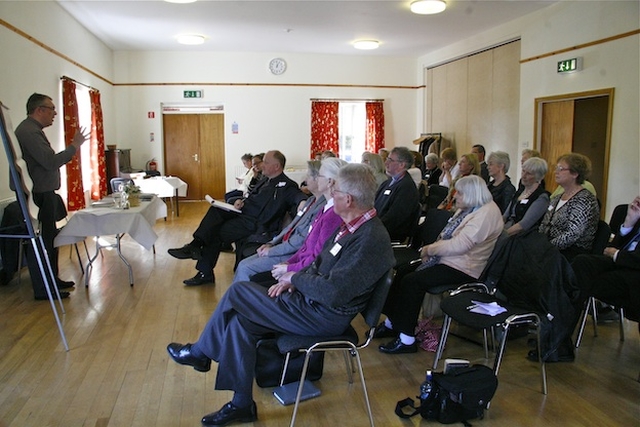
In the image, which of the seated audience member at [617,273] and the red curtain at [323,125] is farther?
the red curtain at [323,125]

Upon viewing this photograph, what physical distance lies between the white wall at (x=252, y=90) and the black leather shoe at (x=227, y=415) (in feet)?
30.6

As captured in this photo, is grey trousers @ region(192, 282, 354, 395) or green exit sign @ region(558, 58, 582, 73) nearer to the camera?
grey trousers @ region(192, 282, 354, 395)

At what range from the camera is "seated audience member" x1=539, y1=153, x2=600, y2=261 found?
345 cm

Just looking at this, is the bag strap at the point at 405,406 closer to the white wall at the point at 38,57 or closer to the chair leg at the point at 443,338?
the chair leg at the point at 443,338

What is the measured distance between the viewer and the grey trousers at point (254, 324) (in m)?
2.31

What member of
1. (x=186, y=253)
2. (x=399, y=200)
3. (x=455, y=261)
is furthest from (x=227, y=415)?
(x=186, y=253)

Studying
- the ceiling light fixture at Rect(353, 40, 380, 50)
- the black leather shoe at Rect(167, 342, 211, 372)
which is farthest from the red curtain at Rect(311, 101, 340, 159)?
the black leather shoe at Rect(167, 342, 211, 372)

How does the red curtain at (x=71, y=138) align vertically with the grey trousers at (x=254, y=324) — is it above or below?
above

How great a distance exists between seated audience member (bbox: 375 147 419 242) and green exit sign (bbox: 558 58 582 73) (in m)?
4.00

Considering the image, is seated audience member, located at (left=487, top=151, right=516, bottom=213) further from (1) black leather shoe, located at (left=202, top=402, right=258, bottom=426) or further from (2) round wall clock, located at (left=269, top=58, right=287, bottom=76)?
(2) round wall clock, located at (left=269, top=58, right=287, bottom=76)

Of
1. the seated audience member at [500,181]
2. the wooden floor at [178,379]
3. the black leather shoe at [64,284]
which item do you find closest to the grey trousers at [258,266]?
the wooden floor at [178,379]

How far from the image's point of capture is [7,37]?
5516mm

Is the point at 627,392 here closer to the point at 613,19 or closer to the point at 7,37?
the point at 613,19

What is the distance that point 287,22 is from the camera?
832 cm
